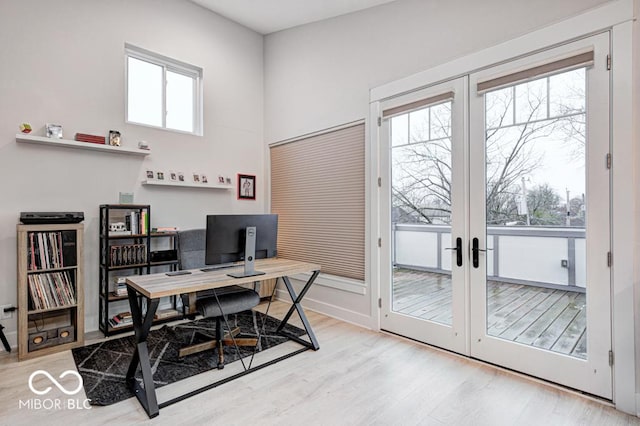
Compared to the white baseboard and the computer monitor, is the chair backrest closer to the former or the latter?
the computer monitor

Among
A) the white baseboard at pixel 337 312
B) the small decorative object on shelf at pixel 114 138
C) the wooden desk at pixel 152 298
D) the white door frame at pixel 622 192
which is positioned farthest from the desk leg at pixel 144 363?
the white door frame at pixel 622 192

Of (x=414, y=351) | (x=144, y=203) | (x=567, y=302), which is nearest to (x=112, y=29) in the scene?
(x=144, y=203)

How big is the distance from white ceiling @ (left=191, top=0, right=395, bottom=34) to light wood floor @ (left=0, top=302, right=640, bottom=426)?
3.55 metres

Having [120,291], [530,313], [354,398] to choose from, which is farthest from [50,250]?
[530,313]

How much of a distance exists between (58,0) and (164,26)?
102 centimetres

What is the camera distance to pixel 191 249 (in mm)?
3105

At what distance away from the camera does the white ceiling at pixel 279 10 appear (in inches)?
144

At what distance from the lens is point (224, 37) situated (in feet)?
14.7

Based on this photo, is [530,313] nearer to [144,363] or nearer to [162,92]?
[144,363]

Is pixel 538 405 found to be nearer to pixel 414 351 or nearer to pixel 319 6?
pixel 414 351

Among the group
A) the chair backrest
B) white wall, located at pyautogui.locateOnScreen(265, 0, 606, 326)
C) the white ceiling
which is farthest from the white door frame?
the chair backrest

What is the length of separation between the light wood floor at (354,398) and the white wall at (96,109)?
1.47 metres

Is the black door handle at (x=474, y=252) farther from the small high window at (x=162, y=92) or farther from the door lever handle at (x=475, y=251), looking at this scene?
the small high window at (x=162, y=92)

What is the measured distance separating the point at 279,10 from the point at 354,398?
169 inches
